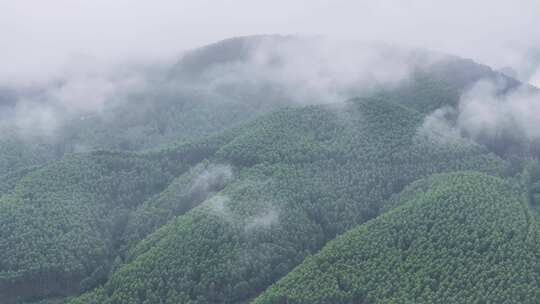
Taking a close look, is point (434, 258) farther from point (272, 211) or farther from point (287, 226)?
point (272, 211)

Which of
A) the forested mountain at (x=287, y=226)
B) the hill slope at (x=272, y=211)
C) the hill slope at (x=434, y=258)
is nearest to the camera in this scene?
the hill slope at (x=434, y=258)

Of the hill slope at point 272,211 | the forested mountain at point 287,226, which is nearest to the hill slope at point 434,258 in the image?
the forested mountain at point 287,226

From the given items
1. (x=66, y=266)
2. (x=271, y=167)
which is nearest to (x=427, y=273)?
(x=271, y=167)

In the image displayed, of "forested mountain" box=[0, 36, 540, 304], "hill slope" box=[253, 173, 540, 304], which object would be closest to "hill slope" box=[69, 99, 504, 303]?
"forested mountain" box=[0, 36, 540, 304]

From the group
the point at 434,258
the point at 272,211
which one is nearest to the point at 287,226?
the point at 272,211

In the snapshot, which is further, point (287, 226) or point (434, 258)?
point (287, 226)

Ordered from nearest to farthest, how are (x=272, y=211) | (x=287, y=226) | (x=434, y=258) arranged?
(x=434, y=258), (x=287, y=226), (x=272, y=211)

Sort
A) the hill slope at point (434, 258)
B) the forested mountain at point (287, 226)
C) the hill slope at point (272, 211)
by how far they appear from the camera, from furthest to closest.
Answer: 1. the hill slope at point (272, 211)
2. the forested mountain at point (287, 226)
3. the hill slope at point (434, 258)

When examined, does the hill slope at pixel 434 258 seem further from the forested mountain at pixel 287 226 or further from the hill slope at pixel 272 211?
the hill slope at pixel 272 211

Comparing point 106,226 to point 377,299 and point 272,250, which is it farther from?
point 377,299

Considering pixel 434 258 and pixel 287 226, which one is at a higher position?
pixel 434 258

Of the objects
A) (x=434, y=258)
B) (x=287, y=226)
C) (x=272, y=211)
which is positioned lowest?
(x=287, y=226)
